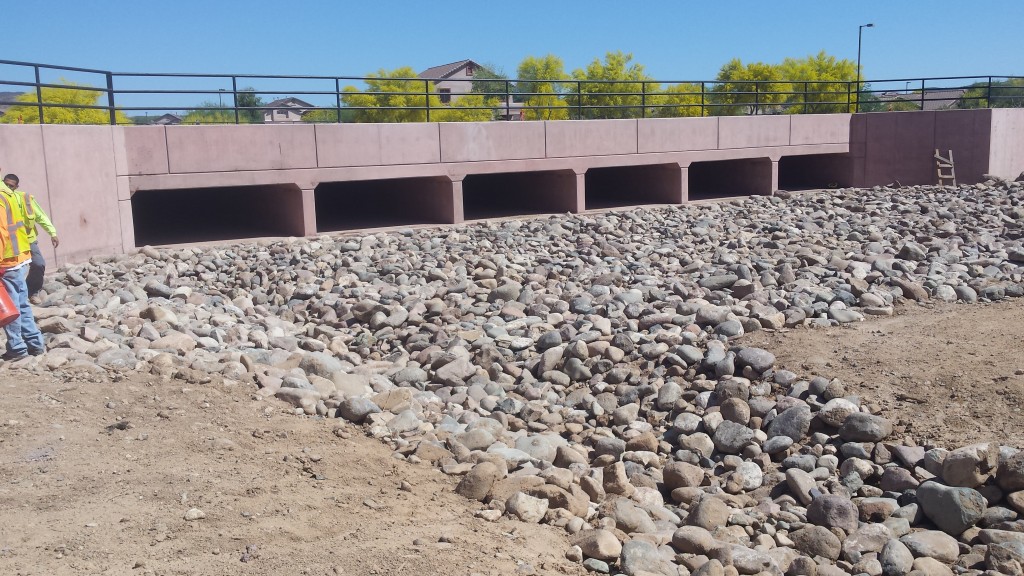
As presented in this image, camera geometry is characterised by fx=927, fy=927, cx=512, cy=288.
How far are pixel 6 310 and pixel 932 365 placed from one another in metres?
7.18

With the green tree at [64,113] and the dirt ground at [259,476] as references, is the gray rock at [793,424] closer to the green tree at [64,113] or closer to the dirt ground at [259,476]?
the dirt ground at [259,476]

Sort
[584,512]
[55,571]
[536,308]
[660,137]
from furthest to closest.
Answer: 1. [660,137]
2. [536,308]
3. [584,512]
4. [55,571]

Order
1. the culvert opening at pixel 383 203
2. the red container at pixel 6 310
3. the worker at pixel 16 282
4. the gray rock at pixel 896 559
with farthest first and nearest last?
the culvert opening at pixel 383 203
the worker at pixel 16 282
the red container at pixel 6 310
the gray rock at pixel 896 559

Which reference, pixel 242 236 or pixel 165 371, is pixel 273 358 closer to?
pixel 165 371

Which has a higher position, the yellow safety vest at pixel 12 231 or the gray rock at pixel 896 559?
the yellow safety vest at pixel 12 231

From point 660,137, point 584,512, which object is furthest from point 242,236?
point 584,512

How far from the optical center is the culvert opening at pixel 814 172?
799 inches

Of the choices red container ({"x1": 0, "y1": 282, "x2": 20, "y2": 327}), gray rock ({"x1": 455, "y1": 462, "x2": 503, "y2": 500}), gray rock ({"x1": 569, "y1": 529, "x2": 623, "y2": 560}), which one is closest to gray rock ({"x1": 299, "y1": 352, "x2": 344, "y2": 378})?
red container ({"x1": 0, "y1": 282, "x2": 20, "y2": 327})

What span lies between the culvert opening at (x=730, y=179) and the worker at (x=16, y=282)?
14.2m

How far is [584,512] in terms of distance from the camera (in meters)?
5.21

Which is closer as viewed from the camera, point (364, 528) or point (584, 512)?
point (364, 528)

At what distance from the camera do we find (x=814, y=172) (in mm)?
21266

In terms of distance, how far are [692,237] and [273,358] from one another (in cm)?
774

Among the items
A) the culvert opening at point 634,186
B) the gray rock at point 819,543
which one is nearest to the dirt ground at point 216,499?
the gray rock at point 819,543
